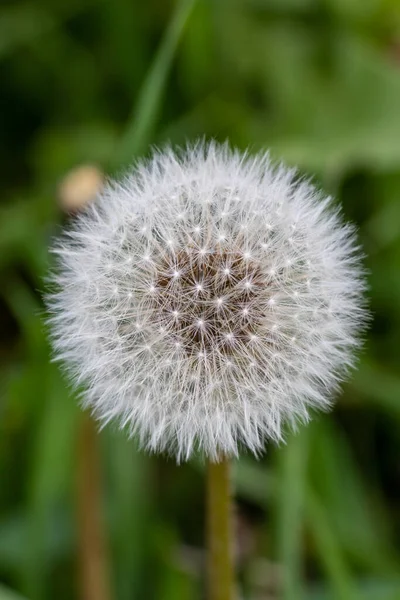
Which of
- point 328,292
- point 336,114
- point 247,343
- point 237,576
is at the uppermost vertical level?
point 336,114

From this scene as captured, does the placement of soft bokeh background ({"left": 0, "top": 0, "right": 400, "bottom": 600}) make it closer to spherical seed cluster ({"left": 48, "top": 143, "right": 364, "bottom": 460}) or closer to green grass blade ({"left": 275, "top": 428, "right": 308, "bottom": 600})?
green grass blade ({"left": 275, "top": 428, "right": 308, "bottom": 600})

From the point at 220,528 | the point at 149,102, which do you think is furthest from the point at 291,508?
the point at 149,102

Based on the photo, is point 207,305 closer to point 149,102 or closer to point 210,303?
point 210,303

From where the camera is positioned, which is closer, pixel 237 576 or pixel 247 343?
pixel 247 343

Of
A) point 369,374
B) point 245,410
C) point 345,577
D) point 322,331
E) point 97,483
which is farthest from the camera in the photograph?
point 369,374

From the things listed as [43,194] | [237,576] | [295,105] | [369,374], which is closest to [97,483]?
[237,576]

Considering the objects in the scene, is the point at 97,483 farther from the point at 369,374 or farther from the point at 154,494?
the point at 369,374

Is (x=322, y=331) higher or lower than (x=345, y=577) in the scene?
higher
